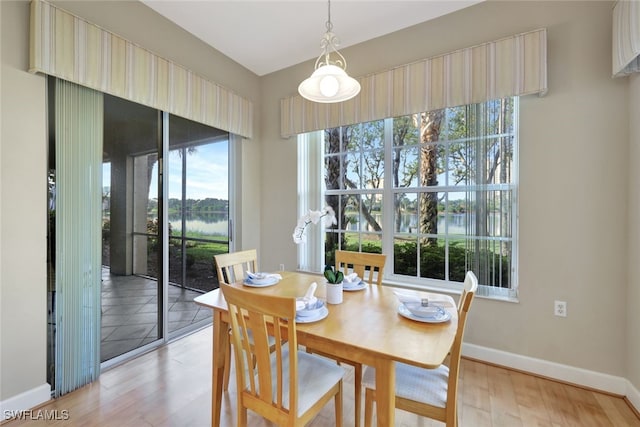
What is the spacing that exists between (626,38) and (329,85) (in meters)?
1.84

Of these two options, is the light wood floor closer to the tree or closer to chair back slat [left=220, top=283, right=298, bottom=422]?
chair back slat [left=220, top=283, right=298, bottom=422]

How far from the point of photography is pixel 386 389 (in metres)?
1.11

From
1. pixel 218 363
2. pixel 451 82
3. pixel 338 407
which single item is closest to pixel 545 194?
pixel 451 82

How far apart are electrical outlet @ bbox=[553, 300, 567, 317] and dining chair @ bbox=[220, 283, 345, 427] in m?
1.80

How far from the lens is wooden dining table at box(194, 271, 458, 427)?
1.09m

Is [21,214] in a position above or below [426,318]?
above

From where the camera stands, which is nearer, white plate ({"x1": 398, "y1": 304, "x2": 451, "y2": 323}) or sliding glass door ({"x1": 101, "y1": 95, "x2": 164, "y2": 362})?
white plate ({"x1": 398, "y1": 304, "x2": 451, "y2": 323})

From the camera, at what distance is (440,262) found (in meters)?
2.62

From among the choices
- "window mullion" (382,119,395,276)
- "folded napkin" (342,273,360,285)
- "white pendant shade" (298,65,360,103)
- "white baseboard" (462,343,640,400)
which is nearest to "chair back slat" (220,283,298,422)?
"folded napkin" (342,273,360,285)

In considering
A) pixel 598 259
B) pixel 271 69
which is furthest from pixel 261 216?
pixel 598 259

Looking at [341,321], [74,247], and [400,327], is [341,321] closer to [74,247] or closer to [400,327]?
[400,327]

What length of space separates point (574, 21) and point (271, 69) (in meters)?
2.86

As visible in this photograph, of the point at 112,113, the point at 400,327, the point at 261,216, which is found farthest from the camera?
the point at 261,216

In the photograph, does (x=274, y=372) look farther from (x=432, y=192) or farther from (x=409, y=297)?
(x=432, y=192)
